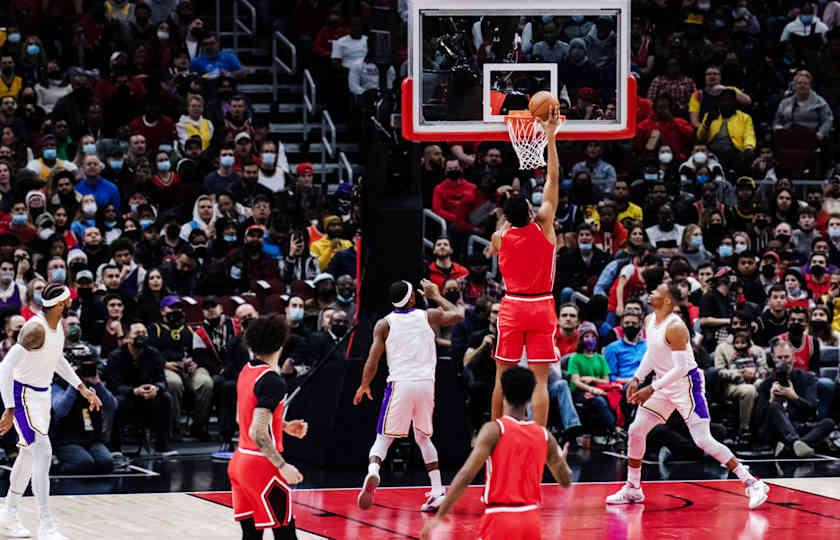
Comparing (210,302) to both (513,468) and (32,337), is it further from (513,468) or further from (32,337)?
Answer: (513,468)

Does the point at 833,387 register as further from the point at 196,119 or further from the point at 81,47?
the point at 81,47

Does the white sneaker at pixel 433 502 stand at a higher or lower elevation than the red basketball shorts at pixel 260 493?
lower

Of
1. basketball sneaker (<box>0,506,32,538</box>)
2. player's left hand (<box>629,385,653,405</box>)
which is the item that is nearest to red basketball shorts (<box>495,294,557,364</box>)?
player's left hand (<box>629,385,653,405</box>)

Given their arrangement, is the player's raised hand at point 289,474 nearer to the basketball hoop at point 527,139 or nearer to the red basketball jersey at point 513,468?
the red basketball jersey at point 513,468

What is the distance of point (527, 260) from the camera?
10859 mm

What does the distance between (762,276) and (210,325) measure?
624 centimetres

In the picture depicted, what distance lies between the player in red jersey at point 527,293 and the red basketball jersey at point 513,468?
3204 millimetres

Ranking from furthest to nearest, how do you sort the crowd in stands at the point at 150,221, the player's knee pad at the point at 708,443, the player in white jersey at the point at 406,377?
1. the crowd in stands at the point at 150,221
2. the player's knee pad at the point at 708,443
3. the player in white jersey at the point at 406,377

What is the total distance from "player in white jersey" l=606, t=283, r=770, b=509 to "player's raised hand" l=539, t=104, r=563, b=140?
1.62 m

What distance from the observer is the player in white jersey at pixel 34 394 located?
10.5 metres

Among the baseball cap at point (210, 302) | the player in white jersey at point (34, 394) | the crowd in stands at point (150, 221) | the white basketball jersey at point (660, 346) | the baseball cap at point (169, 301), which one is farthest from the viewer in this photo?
the baseball cap at point (210, 302)

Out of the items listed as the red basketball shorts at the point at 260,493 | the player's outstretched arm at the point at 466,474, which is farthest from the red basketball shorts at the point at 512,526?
the red basketball shorts at the point at 260,493

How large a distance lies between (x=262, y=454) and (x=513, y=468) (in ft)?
4.45

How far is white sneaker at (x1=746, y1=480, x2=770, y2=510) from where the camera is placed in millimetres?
Result: 11790
